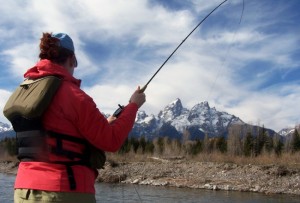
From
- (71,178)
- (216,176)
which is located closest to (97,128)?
(71,178)

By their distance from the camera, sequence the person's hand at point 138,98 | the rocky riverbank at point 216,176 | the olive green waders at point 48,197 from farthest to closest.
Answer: the rocky riverbank at point 216,176 → the person's hand at point 138,98 → the olive green waders at point 48,197

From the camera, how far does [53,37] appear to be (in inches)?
93.4

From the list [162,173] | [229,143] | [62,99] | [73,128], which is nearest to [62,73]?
[62,99]

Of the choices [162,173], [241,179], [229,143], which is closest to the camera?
[241,179]

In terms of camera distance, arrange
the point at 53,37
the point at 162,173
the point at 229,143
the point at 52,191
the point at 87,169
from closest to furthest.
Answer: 1. the point at 52,191
2. the point at 87,169
3. the point at 53,37
4. the point at 162,173
5. the point at 229,143

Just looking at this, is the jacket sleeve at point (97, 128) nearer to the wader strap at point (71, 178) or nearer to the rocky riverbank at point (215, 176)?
the wader strap at point (71, 178)

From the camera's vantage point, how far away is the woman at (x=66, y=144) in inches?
83.0

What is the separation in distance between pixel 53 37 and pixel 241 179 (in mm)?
29854

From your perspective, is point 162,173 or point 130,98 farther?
point 162,173

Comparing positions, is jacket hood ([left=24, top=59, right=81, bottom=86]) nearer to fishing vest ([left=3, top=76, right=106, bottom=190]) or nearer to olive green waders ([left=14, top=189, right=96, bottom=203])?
fishing vest ([left=3, top=76, right=106, bottom=190])

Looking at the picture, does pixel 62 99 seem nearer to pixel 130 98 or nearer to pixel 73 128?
pixel 73 128

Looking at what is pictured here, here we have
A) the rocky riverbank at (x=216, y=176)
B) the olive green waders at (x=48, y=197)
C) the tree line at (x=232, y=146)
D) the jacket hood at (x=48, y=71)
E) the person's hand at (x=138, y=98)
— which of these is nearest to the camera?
the olive green waders at (x=48, y=197)

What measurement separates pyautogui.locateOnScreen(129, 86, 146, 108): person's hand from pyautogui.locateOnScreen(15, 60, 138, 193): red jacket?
13.5 inches

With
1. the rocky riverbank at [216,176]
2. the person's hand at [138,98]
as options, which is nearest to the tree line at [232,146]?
the rocky riverbank at [216,176]
